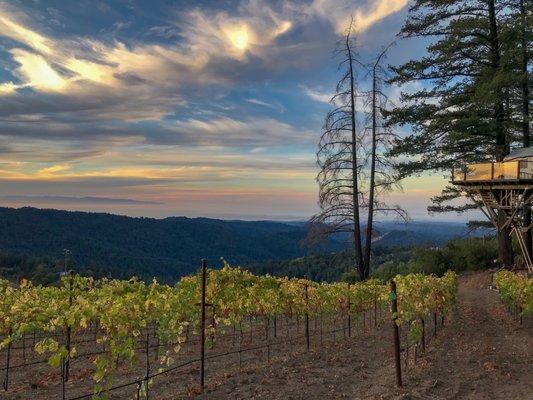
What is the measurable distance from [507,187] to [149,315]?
68.7 ft

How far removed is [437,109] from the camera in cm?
2714

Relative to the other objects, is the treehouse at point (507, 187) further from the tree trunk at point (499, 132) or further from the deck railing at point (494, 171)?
the tree trunk at point (499, 132)

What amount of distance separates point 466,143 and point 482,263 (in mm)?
9332

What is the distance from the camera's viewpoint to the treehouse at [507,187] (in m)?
23.7

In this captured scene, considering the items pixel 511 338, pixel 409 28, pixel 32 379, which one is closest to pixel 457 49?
pixel 409 28

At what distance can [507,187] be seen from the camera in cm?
2442

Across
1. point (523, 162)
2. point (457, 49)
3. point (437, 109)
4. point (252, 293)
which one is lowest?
point (252, 293)

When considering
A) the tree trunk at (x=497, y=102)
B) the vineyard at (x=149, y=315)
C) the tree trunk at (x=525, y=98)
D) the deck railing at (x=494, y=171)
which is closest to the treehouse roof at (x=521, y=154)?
the tree trunk at (x=497, y=102)

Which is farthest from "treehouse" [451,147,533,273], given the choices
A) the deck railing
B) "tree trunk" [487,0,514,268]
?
"tree trunk" [487,0,514,268]

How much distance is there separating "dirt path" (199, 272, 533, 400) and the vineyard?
840mm

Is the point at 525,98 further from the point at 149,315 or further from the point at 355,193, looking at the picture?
the point at 149,315

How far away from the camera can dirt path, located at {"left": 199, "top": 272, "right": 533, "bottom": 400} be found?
8750mm

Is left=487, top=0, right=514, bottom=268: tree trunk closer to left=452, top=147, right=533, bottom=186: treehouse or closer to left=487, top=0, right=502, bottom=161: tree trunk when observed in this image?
left=487, top=0, right=502, bottom=161: tree trunk

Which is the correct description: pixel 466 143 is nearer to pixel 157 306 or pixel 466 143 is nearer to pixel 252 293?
Answer: pixel 252 293
